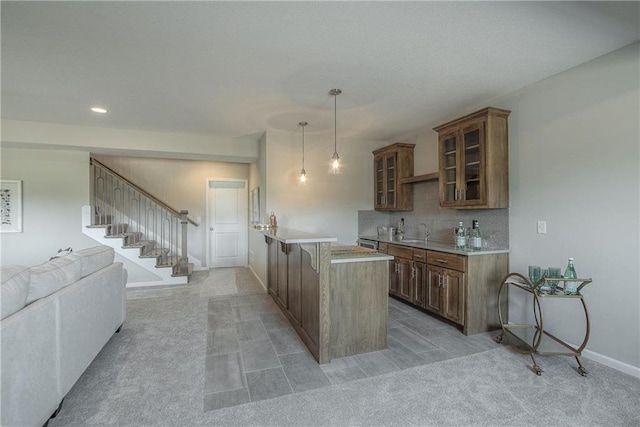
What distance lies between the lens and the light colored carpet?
1883 millimetres

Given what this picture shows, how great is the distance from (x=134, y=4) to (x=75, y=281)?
6.60 feet

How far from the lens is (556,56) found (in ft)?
8.40

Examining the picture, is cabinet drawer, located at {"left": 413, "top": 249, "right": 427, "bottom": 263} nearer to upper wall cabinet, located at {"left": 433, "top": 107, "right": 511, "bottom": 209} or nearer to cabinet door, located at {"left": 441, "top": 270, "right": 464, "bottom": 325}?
cabinet door, located at {"left": 441, "top": 270, "right": 464, "bottom": 325}

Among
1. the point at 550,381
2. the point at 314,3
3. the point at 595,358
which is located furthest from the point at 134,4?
the point at 595,358

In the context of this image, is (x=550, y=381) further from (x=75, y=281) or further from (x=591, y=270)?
(x=75, y=281)

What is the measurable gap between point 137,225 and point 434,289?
5.96m

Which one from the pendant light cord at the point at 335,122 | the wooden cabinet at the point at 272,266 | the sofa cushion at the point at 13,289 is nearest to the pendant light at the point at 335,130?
the pendant light cord at the point at 335,122

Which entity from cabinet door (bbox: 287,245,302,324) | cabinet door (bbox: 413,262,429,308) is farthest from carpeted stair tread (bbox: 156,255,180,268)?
cabinet door (bbox: 413,262,429,308)

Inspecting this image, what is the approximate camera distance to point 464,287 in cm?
317

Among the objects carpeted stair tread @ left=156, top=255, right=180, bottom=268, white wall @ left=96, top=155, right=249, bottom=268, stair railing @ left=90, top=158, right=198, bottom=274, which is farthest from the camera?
white wall @ left=96, top=155, right=249, bottom=268

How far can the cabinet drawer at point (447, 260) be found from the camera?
3205 mm

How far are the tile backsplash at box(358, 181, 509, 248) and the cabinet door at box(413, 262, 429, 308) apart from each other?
0.70m

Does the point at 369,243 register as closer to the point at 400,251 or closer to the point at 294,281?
the point at 400,251

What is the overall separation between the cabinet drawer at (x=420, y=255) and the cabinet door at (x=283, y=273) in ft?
5.46
